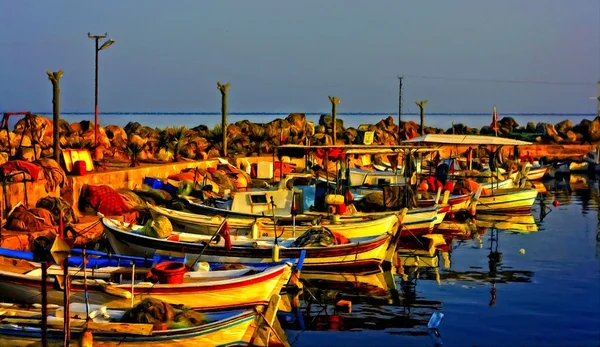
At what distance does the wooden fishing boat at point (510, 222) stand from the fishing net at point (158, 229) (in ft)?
47.7

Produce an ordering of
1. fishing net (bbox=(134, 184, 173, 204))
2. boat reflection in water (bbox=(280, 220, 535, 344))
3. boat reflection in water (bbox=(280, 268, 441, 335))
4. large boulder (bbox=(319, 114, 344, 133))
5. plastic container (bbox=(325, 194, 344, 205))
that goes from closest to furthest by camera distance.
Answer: boat reflection in water (bbox=(280, 268, 441, 335))
boat reflection in water (bbox=(280, 220, 535, 344))
plastic container (bbox=(325, 194, 344, 205))
fishing net (bbox=(134, 184, 173, 204))
large boulder (bbox=(319, 114, 344, 133))

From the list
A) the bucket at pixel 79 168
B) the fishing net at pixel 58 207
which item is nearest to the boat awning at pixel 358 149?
the bucket at pixel 79 168

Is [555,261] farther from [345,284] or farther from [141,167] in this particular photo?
[141,167]

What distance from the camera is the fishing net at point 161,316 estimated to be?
1303 cm

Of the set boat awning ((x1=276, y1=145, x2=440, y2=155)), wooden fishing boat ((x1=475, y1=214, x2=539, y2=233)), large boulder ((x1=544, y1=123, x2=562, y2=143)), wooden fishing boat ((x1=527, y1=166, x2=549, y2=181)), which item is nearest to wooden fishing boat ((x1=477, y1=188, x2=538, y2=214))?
wooden fishing boat ((x1=475, y1=214, x2=539, y2=233))

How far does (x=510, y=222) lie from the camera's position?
3331 centimetres

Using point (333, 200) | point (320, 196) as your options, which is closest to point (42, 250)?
point (333, 200)

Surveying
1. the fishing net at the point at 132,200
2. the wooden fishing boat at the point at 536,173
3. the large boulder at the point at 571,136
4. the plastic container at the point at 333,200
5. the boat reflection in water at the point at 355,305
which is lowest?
the boat reflection in water at the point at 355,305

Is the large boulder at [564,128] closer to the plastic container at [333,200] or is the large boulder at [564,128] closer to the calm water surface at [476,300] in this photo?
the calm water surface at [476,300]

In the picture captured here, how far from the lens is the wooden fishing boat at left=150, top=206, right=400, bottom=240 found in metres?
23.3

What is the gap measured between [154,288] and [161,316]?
82.0 inches

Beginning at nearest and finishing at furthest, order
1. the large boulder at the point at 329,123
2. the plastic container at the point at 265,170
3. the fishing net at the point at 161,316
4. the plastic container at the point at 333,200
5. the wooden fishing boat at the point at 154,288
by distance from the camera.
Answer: the fishing net at the point at 161,316
the wooden fishing boat at the point at 154,288
the plastic container at the point at 333,200
the plastic container at the point at 265,170
the large boulder at the point at 329,123

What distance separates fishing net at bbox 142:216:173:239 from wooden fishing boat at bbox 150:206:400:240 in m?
2.04

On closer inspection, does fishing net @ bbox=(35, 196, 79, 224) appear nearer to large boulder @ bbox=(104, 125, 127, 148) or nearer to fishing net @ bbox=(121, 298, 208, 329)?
fishing net @ bbox=(121, 298, 208, 329)
